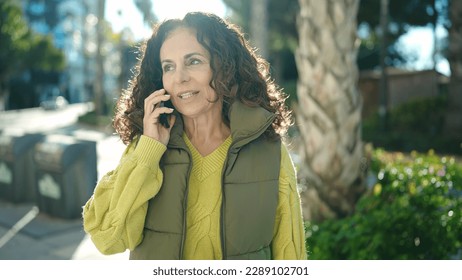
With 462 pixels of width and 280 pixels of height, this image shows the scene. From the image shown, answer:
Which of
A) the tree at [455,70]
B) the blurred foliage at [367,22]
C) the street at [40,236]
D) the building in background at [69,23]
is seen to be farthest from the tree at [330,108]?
the building in background at [69,23]

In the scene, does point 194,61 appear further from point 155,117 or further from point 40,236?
point 40,236

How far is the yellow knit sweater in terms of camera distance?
6.19 ft

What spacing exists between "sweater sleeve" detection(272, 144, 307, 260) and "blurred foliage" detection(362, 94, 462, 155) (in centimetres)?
878

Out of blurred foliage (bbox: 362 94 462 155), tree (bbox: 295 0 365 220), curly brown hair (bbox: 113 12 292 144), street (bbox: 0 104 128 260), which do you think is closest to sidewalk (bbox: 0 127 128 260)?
street (bbox: 0 104 128 260)

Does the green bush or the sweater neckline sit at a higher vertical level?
the sweater neckline

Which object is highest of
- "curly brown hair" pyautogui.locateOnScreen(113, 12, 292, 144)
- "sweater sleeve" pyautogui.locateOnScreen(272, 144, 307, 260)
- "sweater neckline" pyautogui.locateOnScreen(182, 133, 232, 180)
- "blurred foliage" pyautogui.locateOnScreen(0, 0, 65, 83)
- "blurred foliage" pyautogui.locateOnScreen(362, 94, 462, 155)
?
"blurred foliage" pyautogui.locateOnScreen(0, 0, 65, 83)

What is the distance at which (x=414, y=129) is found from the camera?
506 inches

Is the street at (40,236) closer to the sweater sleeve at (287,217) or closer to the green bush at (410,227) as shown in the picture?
the green bush at (410,227)

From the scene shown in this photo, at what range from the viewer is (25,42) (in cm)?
1659

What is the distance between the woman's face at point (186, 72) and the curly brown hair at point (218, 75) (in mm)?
28

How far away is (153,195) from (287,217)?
1.97ft

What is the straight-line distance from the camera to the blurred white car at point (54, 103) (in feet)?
121

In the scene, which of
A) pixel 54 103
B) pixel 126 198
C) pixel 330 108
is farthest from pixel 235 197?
pixel 54 103

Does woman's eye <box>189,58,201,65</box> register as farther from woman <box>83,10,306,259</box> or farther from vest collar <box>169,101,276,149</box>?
vest collar <box>169,101,276,149</box>
